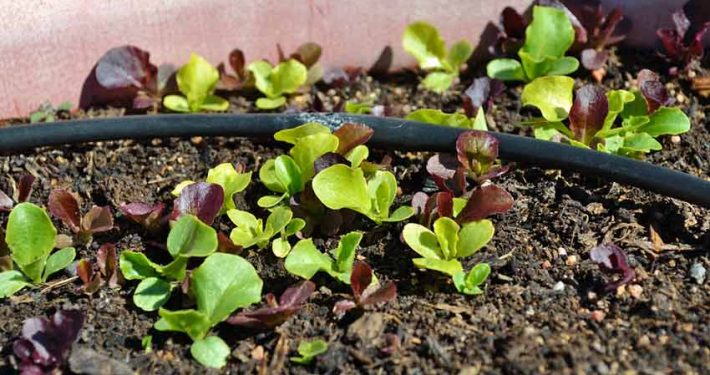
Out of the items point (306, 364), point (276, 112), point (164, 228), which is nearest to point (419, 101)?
point (276, 112)

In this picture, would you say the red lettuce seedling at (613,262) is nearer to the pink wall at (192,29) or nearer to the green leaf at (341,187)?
the green leaf at (341,187)

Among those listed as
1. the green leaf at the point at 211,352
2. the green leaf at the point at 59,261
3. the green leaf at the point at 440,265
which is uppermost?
the green leaf at the point at 440,265

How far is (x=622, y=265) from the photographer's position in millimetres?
1369

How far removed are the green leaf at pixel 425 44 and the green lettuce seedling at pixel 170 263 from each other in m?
0.70

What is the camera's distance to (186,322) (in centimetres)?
130

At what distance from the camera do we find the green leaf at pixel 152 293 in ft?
4.56

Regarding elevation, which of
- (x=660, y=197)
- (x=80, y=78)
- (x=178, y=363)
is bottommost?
(x=178, y=363)

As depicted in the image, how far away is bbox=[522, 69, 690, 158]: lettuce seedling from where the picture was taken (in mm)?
1602

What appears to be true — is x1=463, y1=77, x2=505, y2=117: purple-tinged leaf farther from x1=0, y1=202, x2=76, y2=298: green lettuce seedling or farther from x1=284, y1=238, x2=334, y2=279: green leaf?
x1=0, y1=202, x2=76, y2=298: green lettuce seedling

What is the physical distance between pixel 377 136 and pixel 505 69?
359 mm

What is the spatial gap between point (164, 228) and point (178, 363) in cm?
30

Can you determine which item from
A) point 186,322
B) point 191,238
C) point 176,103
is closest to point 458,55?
point 176,103

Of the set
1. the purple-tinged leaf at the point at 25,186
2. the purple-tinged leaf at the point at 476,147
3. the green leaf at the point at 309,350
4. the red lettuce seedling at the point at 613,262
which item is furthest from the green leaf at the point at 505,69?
the purple-tinged leaf at the point at 25,186

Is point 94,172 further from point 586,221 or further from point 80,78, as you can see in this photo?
point 586,221
